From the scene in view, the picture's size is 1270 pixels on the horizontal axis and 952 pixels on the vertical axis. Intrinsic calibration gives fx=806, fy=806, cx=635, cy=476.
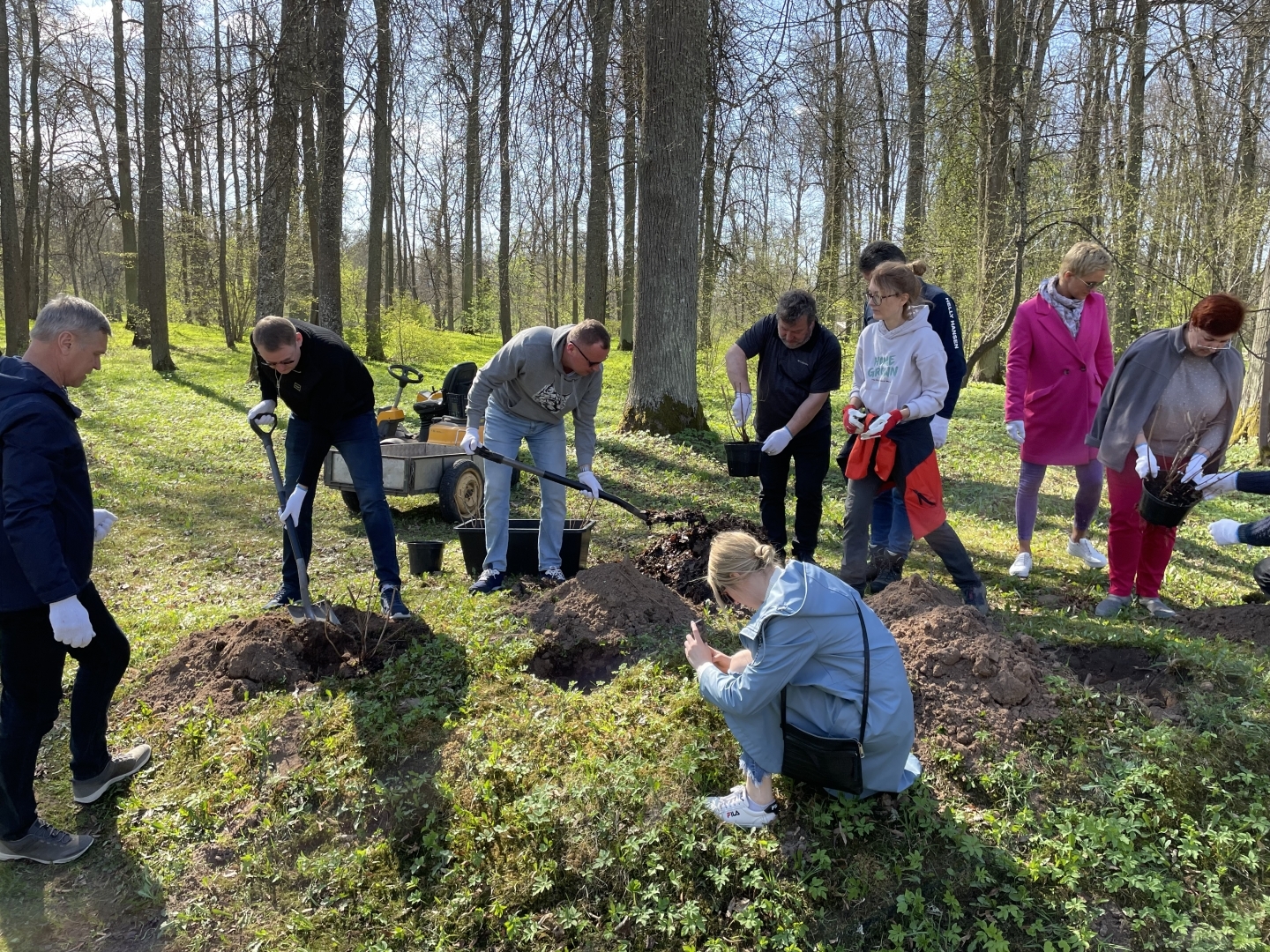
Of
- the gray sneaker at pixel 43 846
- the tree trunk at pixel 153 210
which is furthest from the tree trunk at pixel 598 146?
the tree trunk at pixel 153 210

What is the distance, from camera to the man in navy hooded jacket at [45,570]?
2582 millimetres

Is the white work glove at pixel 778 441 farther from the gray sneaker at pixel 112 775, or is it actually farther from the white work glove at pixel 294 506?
the gray sneaker at pixel 112 775

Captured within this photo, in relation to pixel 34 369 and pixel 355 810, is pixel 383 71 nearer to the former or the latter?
pixel 34 369

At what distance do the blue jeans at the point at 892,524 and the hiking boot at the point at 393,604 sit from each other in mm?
2749

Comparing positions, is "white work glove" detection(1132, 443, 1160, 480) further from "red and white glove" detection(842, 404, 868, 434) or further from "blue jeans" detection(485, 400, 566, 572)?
"blue jeans" detection(485, 400, 566, 572)

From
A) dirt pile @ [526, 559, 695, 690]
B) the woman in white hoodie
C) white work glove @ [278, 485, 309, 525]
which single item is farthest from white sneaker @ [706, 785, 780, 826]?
white work glove @ [278, 485, 309, 525]

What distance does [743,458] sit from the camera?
6.05 metres

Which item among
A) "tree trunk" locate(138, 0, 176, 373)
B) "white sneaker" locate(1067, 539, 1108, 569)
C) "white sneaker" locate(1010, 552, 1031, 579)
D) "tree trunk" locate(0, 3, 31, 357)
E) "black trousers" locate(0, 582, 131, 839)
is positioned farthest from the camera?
"tree trunk" locate(138, 0, 176, 373)

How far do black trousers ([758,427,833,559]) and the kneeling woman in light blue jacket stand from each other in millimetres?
2338

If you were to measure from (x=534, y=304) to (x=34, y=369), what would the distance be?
36356 millimetres

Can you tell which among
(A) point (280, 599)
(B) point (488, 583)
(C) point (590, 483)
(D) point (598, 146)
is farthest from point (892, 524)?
(D) point (598, 146)

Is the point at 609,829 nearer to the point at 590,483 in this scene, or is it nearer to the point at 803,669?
the point at 803,669

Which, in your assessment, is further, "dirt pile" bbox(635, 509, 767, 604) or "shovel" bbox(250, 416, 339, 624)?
"dirt pile" bbox(635, 509, 767, 604)

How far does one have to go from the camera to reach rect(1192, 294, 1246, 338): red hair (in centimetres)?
364
